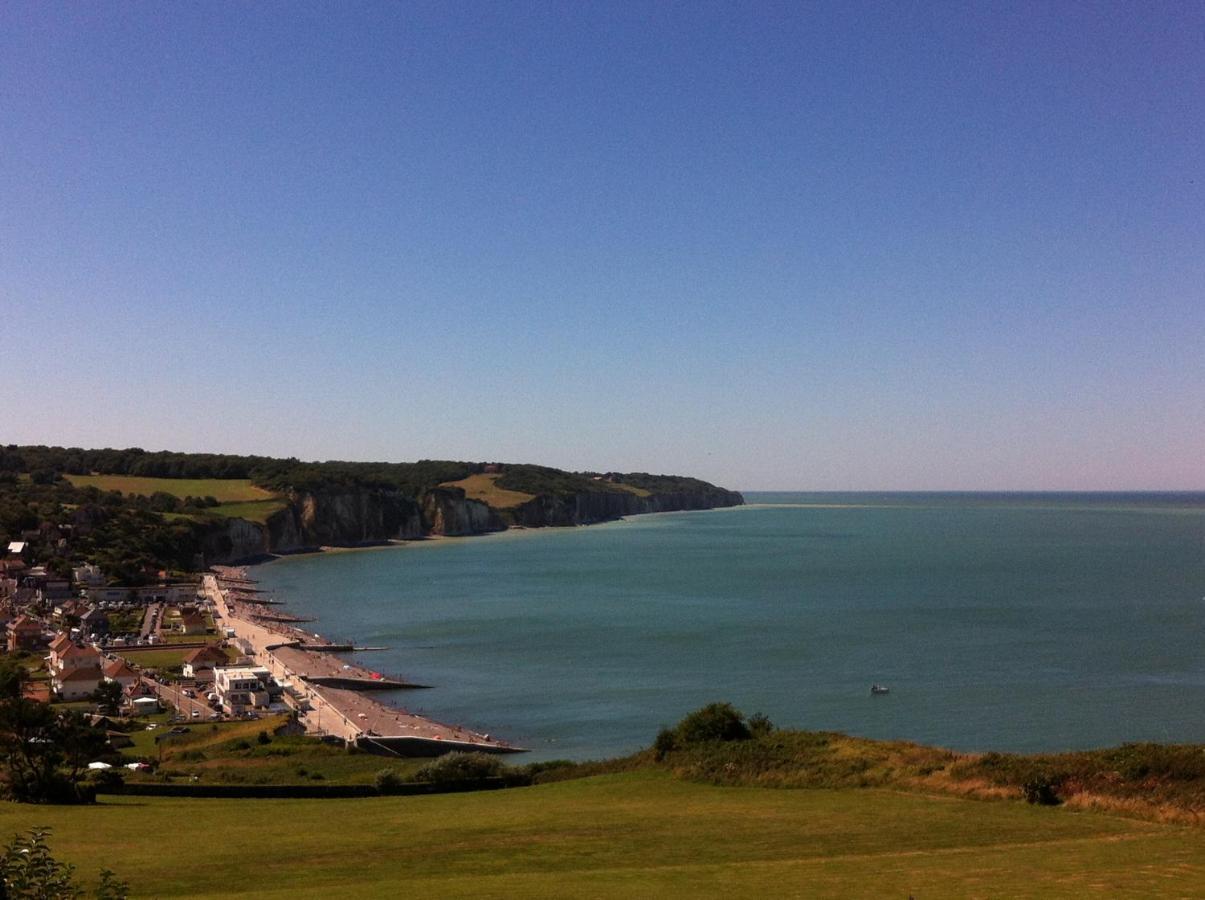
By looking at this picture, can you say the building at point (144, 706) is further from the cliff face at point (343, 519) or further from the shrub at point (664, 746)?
the cliff face at point (343, 519)

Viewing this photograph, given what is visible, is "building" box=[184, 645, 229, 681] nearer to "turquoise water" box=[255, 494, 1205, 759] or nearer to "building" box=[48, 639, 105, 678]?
"building" box=[48, 639, 105, 678]

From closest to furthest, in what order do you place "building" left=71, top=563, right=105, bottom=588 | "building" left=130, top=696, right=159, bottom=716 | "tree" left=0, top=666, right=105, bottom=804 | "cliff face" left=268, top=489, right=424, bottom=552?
"tree" left=0, top=666, right=105, bottom=804
"building" left=130, top=696, right=159, bottom=716
"building" left=71, top=563, right=105, bottom=588
"cliff face" left=268, top=489, right=424, bottom=552

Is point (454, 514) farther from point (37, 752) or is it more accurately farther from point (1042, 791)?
point (1042, 791)

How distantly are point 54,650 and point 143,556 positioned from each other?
4682cm

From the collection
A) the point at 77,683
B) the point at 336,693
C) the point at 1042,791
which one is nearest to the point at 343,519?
the point at 336,693

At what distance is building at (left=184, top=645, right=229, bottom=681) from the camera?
50.7m

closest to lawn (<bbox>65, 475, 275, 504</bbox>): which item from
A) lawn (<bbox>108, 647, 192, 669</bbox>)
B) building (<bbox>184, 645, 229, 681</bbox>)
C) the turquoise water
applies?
the turquoise water

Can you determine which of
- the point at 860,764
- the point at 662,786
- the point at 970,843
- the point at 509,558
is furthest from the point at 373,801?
the point at 509,558

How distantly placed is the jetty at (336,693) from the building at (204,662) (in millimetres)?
2341

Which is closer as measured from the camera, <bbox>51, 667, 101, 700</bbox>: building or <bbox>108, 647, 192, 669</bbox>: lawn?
<bbox>51, 667, 101, 700</bbox>: building

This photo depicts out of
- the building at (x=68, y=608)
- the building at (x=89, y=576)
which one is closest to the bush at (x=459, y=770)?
the building at (x=68, y=608)

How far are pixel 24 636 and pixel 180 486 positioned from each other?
8379cm

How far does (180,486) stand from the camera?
136 metres

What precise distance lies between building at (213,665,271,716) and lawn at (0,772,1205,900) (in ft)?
74.5
